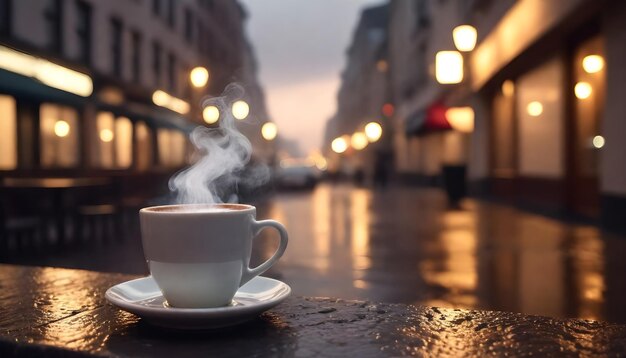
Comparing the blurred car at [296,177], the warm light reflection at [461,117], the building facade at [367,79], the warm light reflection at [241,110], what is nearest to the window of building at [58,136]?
the warm light reflection at [241,110]

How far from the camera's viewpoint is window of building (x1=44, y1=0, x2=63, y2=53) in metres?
14.2

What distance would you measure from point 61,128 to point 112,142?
3350 mm

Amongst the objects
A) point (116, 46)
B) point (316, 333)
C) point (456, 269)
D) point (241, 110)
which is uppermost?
point (116, 46)

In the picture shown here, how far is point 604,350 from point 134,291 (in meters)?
0.96

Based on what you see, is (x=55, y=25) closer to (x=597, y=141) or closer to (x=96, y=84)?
(x=96, y=84)

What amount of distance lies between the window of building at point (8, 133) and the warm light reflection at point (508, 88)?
1227 cm

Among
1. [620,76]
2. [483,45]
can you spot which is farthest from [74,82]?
[620,76]

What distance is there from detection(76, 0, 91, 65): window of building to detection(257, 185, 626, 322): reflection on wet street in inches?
379

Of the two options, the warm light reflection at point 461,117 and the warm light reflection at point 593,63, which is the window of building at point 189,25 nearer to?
the warm light reflection at point 461,117

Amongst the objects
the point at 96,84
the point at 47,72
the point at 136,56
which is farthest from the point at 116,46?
the point at 47,72

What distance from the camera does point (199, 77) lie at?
505 inches

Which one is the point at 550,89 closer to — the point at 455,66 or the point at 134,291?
the point at 455,66

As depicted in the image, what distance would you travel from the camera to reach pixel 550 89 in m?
11.9

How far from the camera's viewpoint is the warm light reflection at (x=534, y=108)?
41.5ft
